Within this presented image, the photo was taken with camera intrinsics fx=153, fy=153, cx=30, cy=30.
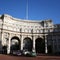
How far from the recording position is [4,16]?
9025 cm

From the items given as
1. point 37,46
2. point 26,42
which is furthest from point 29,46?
point 37,46

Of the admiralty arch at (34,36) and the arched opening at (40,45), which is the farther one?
the arched opening at (40,45)

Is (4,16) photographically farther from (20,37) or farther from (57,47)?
(57,47)

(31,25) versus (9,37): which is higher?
(31,25)

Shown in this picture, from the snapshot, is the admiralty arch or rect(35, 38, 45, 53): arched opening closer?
the admiralty arch

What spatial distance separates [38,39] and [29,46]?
984 centimetres

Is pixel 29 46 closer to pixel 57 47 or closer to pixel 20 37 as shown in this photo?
pixel 20 37

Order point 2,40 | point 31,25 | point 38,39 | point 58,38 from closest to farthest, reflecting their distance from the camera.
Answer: point 2,40 < point 58,38 < point 38,39 < point 31,25

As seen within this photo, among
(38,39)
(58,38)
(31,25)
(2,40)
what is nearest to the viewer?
(2,40)

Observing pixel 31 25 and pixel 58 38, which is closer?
pixel 58 38

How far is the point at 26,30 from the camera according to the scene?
279ft

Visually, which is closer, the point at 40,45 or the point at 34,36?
the point at 34,36

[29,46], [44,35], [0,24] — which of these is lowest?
[29,46]

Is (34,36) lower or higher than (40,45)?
higher
